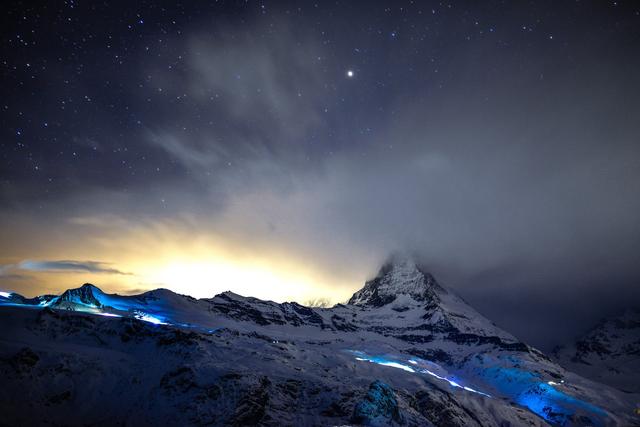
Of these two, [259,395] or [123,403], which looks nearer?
[123,403]

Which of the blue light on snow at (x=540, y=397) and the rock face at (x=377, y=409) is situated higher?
the rock face at (x=377, y=409)

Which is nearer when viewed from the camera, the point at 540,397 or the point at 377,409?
the point at 377,409

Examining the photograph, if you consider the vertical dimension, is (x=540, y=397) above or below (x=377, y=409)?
below

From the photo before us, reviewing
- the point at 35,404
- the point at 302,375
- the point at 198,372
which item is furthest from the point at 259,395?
the point at 35,404

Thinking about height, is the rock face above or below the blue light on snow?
above

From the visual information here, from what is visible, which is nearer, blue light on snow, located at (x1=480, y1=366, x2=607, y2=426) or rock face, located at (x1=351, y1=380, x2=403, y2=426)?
rock face, located at (x1=351, y1=380, x2=403, y2=426)

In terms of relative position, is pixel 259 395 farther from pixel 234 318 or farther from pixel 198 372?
pixel 234 318

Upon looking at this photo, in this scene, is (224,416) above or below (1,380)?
below

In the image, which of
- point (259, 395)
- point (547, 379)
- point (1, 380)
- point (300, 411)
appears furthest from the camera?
point (547, 379)

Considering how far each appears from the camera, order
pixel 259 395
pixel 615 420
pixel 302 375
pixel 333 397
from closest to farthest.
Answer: pixel 259 395, pixel 333 397, pixel 302 375, pixel 615 420

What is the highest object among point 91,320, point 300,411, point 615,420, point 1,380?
point 91,320

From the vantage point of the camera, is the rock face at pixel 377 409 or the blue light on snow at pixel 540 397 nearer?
the rock face at pixel 377 409
